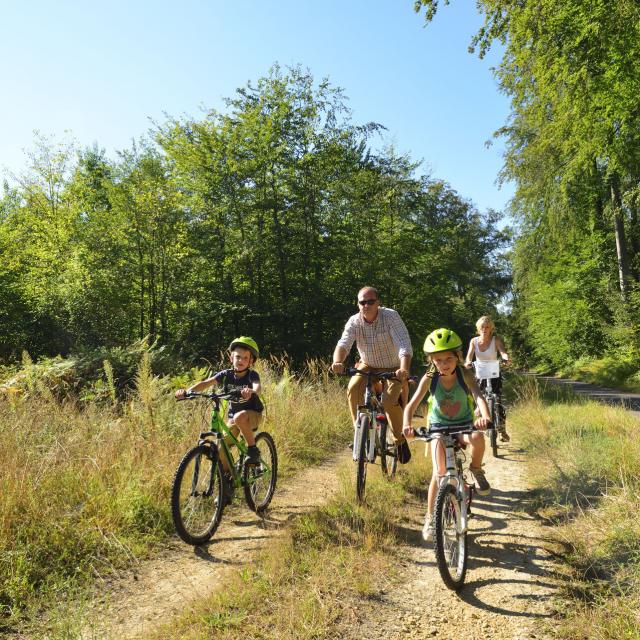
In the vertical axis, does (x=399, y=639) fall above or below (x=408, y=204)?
below

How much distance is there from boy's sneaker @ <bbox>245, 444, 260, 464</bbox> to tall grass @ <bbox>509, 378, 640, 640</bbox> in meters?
2.90

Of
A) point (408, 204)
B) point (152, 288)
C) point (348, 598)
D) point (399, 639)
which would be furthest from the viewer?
point (408, 204)

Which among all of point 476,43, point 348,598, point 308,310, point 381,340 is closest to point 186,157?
point 308,310

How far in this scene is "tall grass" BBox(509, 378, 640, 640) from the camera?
2.79 m

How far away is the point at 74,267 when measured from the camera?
1708cm

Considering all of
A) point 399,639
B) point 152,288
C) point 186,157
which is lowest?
point 399,639

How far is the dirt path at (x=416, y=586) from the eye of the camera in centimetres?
290

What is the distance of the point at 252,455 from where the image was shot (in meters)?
4.87

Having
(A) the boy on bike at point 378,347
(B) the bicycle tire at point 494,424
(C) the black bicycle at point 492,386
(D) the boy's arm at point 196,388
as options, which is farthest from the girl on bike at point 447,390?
(C) the black bicycle at point 492,386

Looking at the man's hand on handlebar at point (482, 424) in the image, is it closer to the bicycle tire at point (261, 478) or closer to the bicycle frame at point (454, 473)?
the bicycle frame at point (454, 473)

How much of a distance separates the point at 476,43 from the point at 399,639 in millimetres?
10204

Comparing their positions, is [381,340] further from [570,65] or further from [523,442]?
[570,65]

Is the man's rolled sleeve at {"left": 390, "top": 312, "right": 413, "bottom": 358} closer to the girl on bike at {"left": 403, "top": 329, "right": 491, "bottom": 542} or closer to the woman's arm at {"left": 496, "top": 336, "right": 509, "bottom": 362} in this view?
the girl on bike at {"left": 403, "top": 329, "right": 491, "bottom": 542}

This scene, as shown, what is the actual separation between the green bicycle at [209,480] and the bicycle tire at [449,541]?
207 cm
